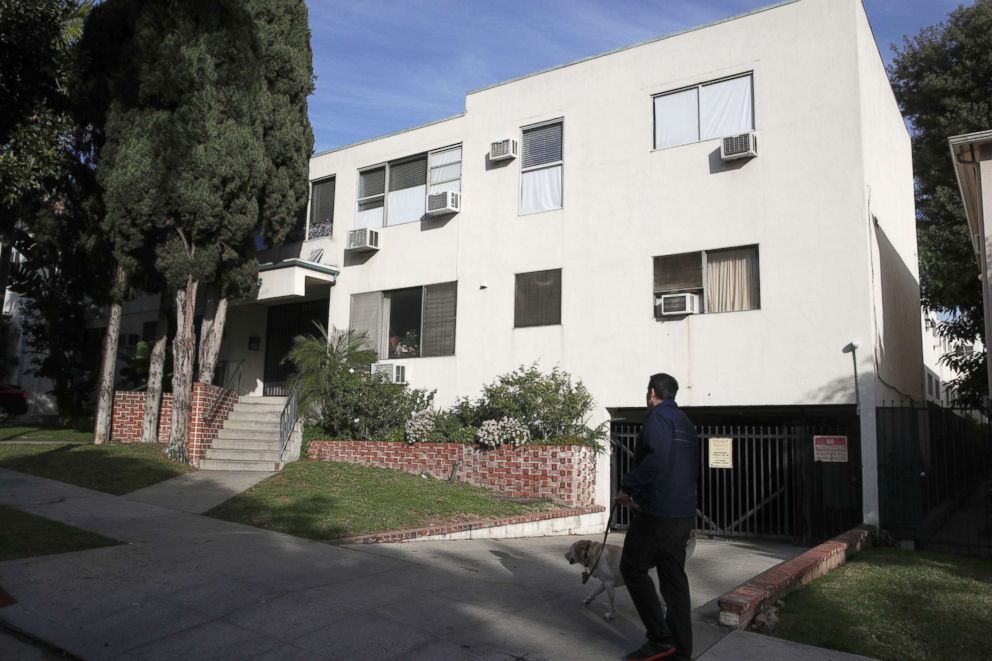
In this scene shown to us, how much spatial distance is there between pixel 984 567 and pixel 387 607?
21.8 ft

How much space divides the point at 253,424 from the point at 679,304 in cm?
832

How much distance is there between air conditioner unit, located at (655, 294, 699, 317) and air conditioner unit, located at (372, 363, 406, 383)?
5409 mm

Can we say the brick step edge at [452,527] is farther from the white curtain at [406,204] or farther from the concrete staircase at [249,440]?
the white curtain at [406,204]

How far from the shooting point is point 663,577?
16.5 ft

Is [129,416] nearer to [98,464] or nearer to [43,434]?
[98,464]

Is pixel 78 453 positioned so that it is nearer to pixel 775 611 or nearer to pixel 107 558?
pixel 107 558

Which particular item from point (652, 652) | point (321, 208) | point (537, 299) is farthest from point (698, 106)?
point (652, 652)

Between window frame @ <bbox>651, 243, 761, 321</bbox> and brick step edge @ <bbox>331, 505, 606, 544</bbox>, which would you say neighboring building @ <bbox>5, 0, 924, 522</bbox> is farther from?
brick step edge @ <bbox>331, 505, 606, 544</bbox>

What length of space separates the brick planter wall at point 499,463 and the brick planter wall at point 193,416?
192 centimetres

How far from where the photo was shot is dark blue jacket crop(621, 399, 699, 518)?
5.02m

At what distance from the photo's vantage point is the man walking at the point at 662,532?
16.2 feet

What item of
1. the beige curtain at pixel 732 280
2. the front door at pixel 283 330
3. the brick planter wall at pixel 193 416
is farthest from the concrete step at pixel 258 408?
the beige curtain at pixel 732 280

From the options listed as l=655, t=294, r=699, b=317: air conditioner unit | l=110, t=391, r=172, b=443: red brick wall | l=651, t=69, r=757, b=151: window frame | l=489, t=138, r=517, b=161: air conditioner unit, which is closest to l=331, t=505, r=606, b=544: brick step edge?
l=655, t=294, r=699, b=317: air conditioner unit

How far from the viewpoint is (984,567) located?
8.75 metres
